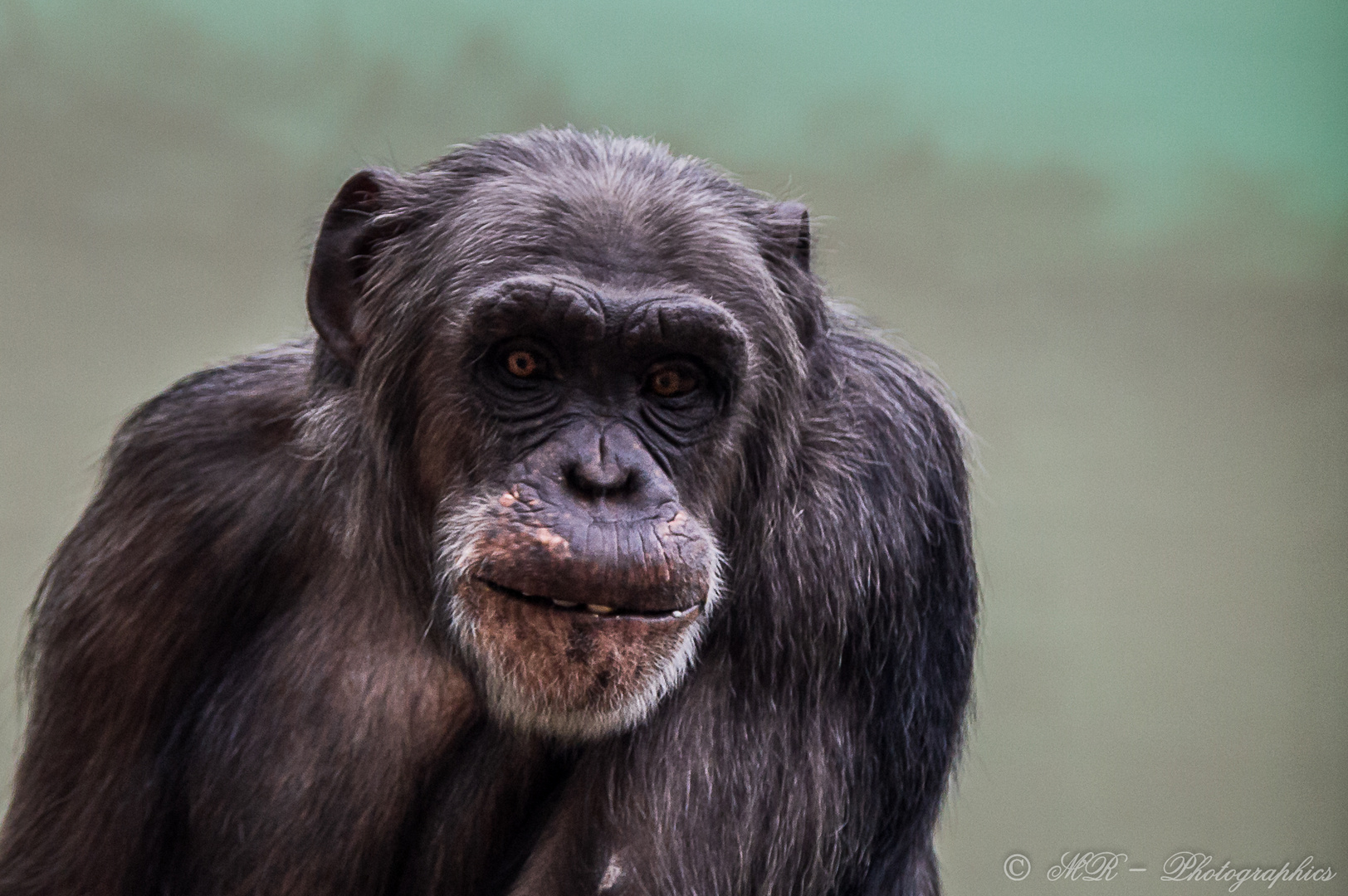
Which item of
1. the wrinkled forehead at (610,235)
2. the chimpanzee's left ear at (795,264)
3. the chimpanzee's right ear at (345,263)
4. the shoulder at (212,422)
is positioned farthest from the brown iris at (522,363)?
the shoulder at (212,422)

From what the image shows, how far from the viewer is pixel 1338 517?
504 centimetres

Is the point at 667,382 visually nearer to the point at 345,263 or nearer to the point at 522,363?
the point at 522,363

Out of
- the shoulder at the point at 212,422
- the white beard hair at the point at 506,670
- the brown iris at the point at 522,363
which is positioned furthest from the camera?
the shoulder at the point at 212,422

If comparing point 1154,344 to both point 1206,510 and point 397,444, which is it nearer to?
point 1206,510

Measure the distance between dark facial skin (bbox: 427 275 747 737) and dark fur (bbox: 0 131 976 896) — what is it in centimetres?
11

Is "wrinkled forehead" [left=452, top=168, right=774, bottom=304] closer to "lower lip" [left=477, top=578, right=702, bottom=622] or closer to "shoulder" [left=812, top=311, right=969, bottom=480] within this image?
"shoulder" [left=812, top=311, right=969, bottom=480]

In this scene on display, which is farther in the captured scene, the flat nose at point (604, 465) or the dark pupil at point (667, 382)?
the dark pupil at point (667, 382)

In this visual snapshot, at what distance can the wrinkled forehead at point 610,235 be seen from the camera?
9.11ft

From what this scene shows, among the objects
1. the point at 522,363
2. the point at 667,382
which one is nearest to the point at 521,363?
the point at 522,363

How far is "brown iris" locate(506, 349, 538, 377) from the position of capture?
2703 millimetres

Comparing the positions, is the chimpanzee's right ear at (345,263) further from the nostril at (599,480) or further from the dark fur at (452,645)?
the nostril at (599,480)

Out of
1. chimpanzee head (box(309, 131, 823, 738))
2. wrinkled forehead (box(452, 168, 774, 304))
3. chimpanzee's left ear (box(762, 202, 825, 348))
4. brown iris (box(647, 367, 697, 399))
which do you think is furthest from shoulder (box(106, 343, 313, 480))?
chimpanzee's left ear (box(762, 202, 825, 348))

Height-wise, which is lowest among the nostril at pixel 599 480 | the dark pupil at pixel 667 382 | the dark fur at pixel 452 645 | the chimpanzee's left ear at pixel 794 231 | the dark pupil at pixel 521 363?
the dark fur at pixel 452 645

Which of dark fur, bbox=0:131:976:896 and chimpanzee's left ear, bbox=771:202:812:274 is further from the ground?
chimpanzee's left ear, bbox=771:202:812:274
